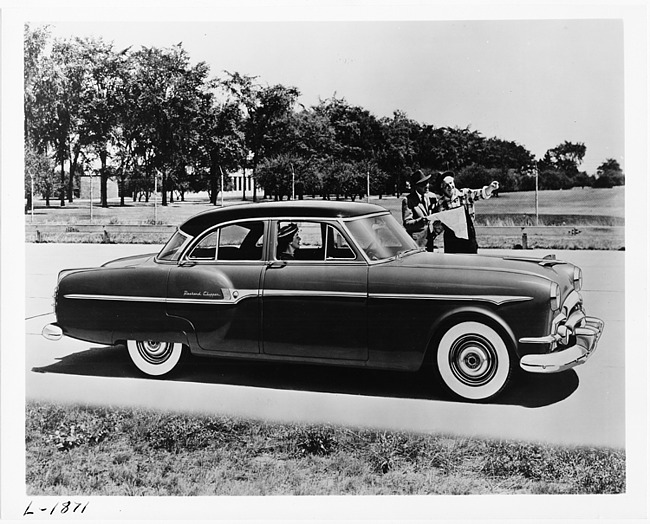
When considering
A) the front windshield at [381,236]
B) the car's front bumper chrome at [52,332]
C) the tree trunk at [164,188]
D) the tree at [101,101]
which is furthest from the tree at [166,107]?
the front windshield at [381,236]

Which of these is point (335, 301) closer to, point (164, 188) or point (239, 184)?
point (239, 184)

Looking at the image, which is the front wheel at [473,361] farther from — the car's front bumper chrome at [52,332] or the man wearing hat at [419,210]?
the car's front bumper chrome at [52,332]

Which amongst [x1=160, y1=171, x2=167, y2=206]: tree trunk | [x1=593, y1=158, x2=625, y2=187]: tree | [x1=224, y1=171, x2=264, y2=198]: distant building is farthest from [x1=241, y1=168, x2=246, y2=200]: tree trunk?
[x1=593, y1=158, x2=625, y2=187]: tree

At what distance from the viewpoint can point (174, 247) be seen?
546 centimetres

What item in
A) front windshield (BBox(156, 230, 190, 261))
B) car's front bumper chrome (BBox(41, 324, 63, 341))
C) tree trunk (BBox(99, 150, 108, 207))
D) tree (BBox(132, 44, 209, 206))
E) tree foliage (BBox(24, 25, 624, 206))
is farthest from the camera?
tree trunk (BBox(99, 150, 108, 207))

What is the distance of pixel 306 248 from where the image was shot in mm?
5109

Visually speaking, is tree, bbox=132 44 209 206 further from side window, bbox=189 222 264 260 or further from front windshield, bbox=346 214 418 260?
front windshield, bbox=346 214 418 260

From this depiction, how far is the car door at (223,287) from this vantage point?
→ 17.0 feet

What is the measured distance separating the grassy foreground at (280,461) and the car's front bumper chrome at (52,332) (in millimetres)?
654

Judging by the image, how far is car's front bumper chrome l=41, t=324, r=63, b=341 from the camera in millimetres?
5668

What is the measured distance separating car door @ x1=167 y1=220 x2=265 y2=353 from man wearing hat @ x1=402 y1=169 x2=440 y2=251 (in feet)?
3.97

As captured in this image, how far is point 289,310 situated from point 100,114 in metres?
2.54

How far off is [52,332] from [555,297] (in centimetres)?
404

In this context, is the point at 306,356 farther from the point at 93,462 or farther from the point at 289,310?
the point at 93,462
